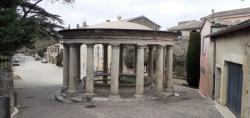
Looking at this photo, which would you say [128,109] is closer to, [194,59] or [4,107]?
[4,107]

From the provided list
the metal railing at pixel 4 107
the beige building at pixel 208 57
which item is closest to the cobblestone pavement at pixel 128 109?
the beige building at pixel 208 57

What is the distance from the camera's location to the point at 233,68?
1462 cm

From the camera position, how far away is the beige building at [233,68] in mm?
11781

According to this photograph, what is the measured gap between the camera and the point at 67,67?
62.6ft

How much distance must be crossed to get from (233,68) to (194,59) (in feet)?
34.6

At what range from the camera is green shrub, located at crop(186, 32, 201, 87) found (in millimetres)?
24756

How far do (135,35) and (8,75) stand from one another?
6892 millimetres

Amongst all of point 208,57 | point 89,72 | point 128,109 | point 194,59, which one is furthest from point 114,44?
point 194,59

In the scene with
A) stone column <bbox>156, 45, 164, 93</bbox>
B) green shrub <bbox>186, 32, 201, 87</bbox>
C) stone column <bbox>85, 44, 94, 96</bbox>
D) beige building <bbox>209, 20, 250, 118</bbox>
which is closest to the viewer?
beige building <bbox>209, 20, 250, 118</bbox>

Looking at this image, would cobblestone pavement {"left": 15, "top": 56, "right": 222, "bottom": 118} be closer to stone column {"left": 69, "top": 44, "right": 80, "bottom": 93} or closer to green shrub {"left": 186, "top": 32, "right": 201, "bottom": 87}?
stone column {"left": 69, "top": 44, "right": 80, "bottom": 93}

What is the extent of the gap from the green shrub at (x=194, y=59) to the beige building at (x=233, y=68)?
605 cm

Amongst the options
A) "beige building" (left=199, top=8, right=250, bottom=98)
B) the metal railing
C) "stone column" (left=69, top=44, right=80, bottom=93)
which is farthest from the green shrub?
the metal railing

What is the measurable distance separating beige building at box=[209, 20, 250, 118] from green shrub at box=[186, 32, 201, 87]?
605 cm

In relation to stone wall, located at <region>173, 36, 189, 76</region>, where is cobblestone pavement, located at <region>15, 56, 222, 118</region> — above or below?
below
